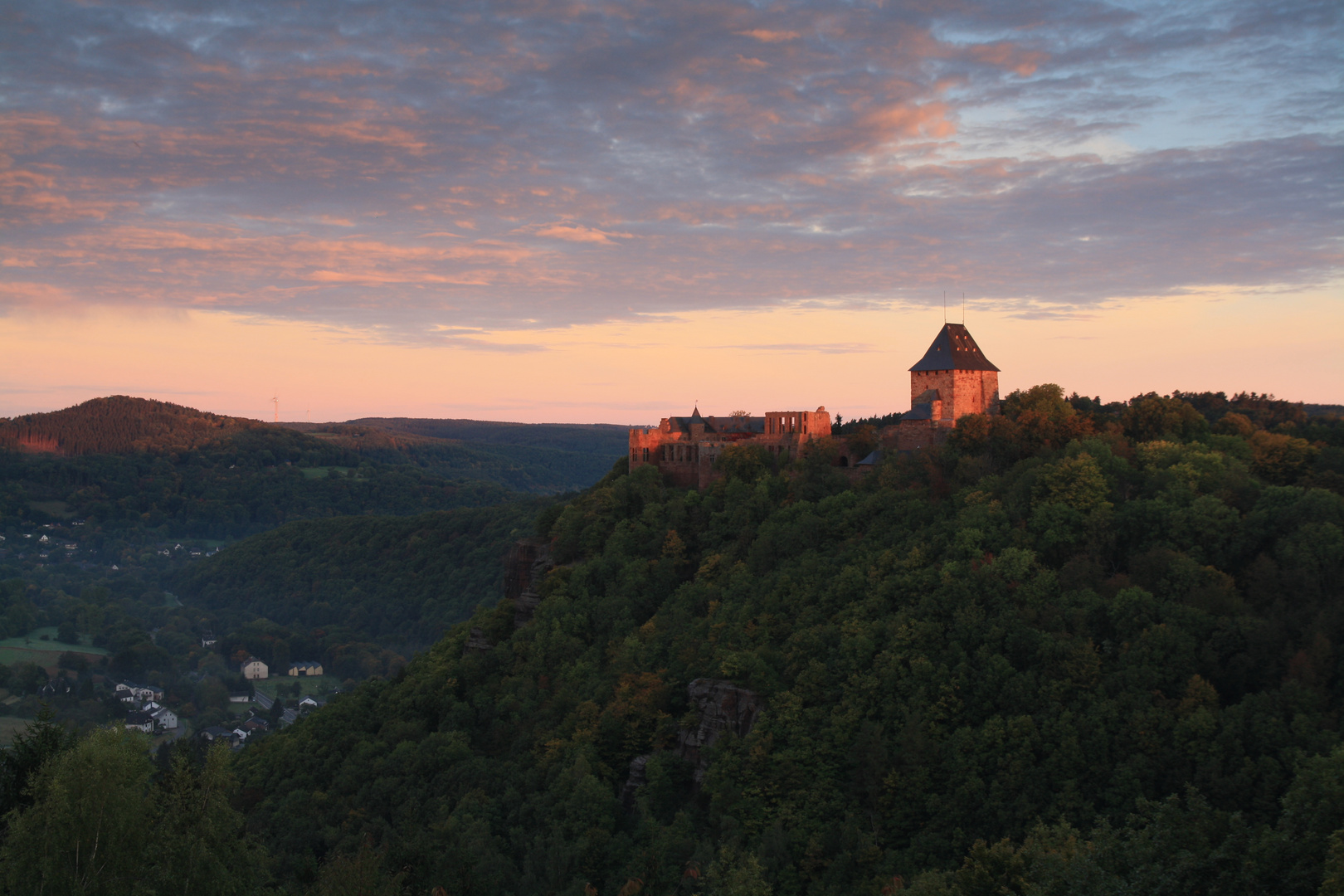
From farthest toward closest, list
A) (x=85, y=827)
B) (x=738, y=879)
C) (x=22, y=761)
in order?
(x=738, y=879) → (x=22, y=761) → (x=85, y=827)

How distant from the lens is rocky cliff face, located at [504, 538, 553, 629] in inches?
3428

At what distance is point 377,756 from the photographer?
74.2 m

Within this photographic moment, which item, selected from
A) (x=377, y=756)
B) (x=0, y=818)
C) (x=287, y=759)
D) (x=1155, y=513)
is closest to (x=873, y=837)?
(x=1155, y=513)

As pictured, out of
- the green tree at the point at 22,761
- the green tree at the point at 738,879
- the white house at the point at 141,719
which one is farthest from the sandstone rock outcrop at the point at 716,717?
the white house at the point at 141,719

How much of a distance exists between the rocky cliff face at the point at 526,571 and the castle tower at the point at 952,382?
33152 mm

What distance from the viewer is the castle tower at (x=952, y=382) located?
7925 centimetres

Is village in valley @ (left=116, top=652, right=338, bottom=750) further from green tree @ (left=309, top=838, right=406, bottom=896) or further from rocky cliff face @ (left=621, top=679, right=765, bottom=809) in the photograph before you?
green tree @ (left=309, top=838, right=406, bottom=896)

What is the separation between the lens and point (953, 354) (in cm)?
7994

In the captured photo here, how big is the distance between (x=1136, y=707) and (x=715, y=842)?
68.5 feet

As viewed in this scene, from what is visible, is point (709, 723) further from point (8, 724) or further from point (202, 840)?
point (8, 724)

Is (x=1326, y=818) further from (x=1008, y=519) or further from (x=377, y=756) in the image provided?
(x=377, y=756)

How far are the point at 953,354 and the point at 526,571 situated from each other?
136 ft

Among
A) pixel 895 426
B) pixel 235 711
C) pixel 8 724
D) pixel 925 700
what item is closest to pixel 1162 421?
pixel 895 426

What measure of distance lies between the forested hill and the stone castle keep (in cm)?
417
